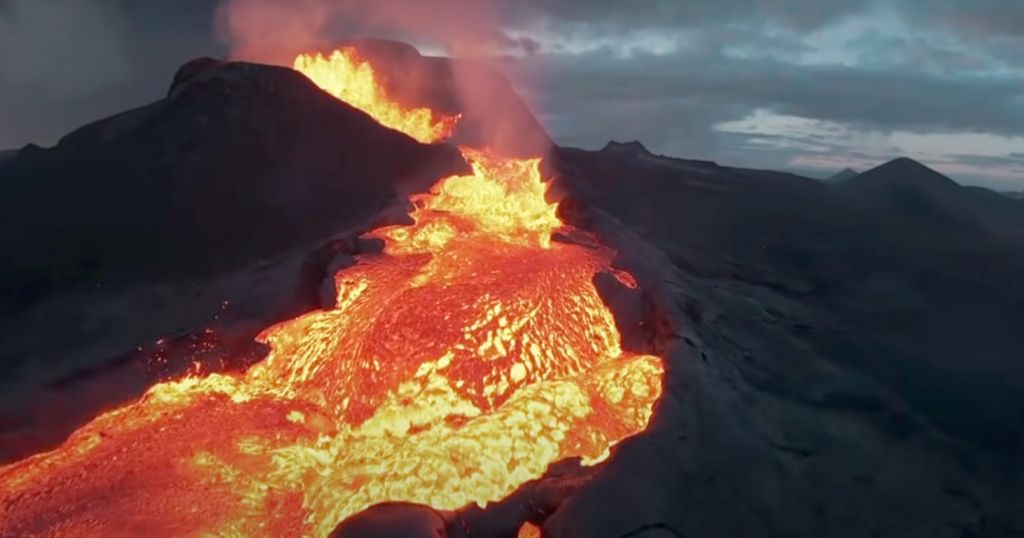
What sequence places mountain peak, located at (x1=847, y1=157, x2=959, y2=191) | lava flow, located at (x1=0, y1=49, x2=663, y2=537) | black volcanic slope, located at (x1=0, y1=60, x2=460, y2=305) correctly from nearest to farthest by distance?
lava flow, located at (x1=0, y1=49, x2=663, y2=537) → black volcanic slope, located at (x1=0, y1=60, x2=460, y2=305) → mountain peak, located at (x1=847, y1=157, x2=959, y2=191)

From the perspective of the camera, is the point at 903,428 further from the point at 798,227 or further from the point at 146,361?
the point at 146,361

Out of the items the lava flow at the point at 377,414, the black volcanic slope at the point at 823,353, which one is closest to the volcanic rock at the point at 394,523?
the lava flow at the point at 377,414

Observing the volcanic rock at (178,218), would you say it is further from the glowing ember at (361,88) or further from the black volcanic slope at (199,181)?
the glowing ember at (361,88)

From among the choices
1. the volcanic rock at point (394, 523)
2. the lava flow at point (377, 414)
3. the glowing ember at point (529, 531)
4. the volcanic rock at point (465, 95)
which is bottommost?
the glowing ember at point (529, 531)

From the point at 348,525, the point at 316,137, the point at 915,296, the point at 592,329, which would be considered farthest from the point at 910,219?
the point at 348,525

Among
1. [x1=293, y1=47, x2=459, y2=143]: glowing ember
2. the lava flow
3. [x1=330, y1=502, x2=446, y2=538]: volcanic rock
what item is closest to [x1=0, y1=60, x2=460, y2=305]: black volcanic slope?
[x1=293, y1=47, x2=459, y2=143]: glowing ember

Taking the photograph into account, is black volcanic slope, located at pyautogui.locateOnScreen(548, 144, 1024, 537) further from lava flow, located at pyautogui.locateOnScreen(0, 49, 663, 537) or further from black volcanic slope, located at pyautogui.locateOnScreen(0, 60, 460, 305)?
black volcanic slope, located at pyautogui.locateOnScreen(0, 60, 460, 305)
